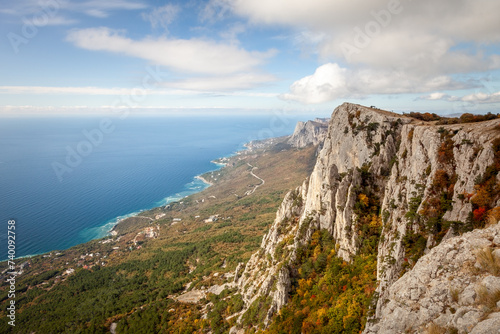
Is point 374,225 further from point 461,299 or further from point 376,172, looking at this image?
point 461,299

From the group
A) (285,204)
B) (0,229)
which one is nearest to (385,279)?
(285,204)

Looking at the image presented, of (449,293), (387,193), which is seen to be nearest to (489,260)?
(449,293)

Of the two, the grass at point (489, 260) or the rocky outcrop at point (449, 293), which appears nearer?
the rocky outcrop at point (449, 293)

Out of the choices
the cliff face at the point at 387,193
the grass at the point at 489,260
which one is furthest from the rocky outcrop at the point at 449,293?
the cliff face at the point at 387,193

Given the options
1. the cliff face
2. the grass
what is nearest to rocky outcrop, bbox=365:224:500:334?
the grass

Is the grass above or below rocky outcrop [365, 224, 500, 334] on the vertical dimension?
above

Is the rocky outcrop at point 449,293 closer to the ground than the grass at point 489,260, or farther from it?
closer to the ground

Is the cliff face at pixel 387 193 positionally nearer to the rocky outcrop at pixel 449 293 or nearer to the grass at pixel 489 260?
the rocky outcrop at pixel 449 293

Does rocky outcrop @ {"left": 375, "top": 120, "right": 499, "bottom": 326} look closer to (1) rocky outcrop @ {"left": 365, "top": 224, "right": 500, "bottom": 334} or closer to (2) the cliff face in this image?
(2) the cliff face
